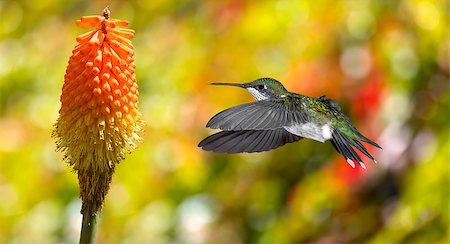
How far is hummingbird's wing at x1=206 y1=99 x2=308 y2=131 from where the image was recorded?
1.91m

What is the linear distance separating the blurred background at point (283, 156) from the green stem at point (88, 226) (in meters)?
3.72

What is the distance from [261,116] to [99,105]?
1.47ft

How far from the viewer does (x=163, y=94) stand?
608cm

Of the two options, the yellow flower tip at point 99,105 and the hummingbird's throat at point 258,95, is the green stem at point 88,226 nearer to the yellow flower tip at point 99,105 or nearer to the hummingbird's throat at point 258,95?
the yellow flower tip at point 99,105

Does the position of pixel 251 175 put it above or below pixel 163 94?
below

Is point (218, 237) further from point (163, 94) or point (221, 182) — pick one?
point (163, 94)

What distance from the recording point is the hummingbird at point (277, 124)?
6.77 ft

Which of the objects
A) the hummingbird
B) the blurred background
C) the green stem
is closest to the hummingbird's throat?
the hummingbird

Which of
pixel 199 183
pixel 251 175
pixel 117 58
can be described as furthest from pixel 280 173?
pixel 117 58

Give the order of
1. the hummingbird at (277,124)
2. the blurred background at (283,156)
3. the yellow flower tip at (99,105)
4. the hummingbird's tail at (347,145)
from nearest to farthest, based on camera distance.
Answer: the yellow flower tip at (99,105) < the hummingbird at (277,124) < the hummingbird's tail at (347,145) < the blurred background at (283,156)

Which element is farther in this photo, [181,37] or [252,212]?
[181,37]

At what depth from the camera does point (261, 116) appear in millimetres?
2145

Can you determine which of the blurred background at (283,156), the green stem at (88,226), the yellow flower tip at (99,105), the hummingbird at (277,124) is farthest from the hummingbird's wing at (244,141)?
the blurred background at (283,156)

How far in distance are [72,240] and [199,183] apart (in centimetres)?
97
